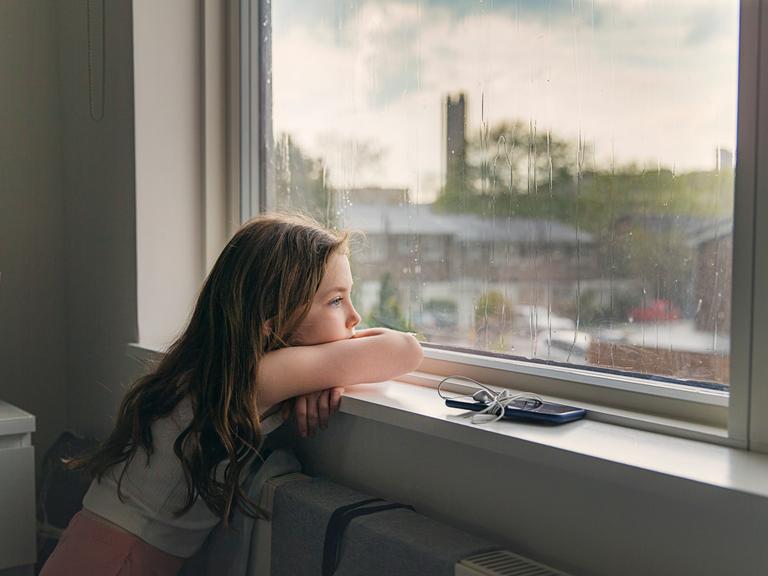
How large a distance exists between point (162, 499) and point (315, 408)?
10.2 inches

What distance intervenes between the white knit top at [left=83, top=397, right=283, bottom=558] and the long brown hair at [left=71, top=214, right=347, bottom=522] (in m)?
0.02

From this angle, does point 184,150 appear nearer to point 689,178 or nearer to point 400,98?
point 400,98

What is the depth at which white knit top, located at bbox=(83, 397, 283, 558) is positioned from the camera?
1.25 m

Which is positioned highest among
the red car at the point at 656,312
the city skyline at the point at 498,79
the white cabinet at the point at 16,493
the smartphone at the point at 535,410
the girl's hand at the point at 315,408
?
the city skyline at the point at 498,79

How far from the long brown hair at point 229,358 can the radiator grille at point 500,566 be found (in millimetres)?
406

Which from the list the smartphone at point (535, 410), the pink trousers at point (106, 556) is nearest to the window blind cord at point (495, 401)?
the smartphone at point (535, 410)

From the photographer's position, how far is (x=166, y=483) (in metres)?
1.25

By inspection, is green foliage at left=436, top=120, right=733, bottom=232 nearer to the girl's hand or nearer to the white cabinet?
the girl's hand

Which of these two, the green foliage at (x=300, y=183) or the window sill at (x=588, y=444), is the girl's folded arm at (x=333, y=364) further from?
the green foliage at (x=300, y=183)

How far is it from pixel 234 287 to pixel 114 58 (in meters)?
0.82

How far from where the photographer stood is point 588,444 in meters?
0.91

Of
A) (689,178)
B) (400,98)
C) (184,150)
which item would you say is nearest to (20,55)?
(184,150)

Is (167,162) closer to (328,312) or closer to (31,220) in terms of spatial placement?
(31,220)

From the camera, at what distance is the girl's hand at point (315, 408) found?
1238 mm
